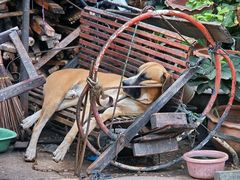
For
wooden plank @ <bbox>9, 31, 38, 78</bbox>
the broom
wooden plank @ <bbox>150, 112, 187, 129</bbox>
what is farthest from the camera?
the broom

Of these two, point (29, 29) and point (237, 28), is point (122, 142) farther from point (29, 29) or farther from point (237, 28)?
point (237, 28)

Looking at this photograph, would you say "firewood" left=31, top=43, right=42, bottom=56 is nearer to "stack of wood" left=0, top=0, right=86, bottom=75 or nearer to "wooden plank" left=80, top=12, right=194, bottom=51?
"stack of wood" left=0, top=0, right=86, bottom=75

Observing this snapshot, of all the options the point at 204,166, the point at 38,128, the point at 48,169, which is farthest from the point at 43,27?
the point at 204,166

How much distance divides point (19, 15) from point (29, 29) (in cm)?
20

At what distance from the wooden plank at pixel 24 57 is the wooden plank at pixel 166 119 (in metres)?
1.34

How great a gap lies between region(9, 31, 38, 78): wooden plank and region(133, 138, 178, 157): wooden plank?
142cm

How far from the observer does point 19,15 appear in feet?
23.4

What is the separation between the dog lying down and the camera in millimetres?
6133

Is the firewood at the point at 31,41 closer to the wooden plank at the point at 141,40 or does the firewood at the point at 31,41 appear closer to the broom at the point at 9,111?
the broom at the point at 9,111

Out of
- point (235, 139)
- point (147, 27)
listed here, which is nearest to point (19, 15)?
point (147, 27)

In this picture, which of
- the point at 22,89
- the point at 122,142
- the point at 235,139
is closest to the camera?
the point at 22,89

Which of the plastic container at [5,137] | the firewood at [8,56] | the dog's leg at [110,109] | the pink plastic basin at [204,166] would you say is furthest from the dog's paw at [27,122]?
the pink plastic basin at [204,166]

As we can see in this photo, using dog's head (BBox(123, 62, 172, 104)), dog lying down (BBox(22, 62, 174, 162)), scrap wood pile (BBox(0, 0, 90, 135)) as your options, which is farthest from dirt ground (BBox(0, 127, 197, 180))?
dog's head (BBox(123, 62, 172, 104))

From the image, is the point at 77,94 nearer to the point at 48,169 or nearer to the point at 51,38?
the point at 51,38
